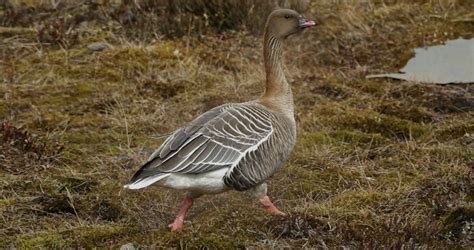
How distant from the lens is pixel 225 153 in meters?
5.67

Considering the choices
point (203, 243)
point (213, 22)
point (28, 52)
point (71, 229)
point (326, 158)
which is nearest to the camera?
point (203, 243)

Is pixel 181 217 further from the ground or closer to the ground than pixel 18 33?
further from the ground

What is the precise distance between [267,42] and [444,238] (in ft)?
7.44

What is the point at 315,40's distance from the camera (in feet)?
34.4

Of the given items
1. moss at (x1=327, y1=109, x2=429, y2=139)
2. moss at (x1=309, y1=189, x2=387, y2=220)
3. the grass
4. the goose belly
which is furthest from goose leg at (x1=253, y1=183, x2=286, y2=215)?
moss at (x1=327, y1=109, x2=429, y2=139)

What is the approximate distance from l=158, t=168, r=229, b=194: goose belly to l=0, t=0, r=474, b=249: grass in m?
0.24

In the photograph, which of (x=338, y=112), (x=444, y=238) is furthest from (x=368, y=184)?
(x=338, y=112)

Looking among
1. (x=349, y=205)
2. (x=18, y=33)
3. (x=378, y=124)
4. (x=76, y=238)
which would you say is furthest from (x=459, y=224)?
(x=18, y=33)

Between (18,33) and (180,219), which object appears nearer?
(180,219)

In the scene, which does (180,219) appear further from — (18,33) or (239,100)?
(18,33)

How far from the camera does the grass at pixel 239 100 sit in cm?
555

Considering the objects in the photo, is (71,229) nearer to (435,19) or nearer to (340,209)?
(340,209)

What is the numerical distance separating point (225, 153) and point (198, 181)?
28 cm

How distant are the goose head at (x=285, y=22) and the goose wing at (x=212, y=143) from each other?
0.92 metres
